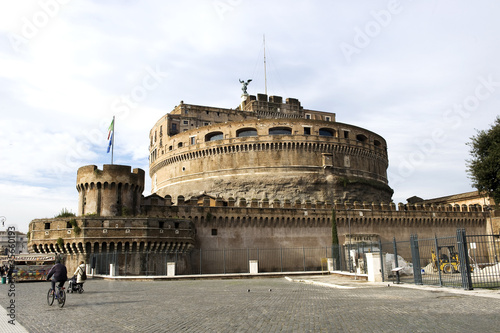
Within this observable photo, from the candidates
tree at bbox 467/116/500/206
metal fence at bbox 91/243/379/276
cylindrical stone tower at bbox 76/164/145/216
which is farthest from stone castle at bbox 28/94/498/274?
tree at bbox 467/116/500/206

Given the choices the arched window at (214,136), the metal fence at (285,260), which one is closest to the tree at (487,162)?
the metal fence at (285,260)

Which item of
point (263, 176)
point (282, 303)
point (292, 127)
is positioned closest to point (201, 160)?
point (263, 176)

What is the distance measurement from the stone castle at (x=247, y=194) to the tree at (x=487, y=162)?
12040 mm

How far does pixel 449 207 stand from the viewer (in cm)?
5253

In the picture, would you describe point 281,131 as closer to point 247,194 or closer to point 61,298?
point 247,194

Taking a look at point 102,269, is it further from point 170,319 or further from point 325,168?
point 325,168

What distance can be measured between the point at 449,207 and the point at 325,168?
1581 centimetres

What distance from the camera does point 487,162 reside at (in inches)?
1452

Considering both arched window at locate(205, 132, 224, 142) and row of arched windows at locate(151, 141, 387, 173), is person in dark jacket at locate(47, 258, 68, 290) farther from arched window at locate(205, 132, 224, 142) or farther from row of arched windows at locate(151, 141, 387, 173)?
arched window at locate(205, 132, 224, 142)

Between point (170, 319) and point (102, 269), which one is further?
point (102, 269)

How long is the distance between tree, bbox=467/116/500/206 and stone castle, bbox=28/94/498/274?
12.0 metres

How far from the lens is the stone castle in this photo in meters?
32.2

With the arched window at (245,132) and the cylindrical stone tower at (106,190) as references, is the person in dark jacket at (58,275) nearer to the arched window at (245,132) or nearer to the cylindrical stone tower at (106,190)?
the cylindrical stone tower at (106,190)

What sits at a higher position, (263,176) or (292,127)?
(292,127)
